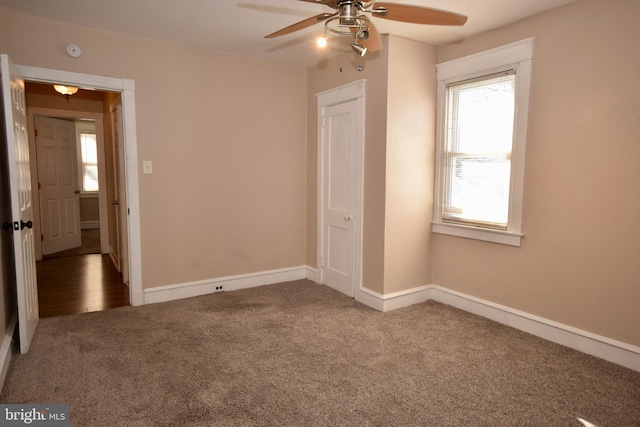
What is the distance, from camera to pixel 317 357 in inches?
110

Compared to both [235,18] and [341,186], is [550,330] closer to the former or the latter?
[341,186]

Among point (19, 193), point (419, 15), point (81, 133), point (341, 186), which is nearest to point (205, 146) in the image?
point (341, 186)

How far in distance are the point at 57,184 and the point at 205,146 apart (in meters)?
3.86

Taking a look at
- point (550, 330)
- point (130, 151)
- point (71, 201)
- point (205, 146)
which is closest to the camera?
point (550, 330)

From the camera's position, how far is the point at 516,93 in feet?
10.4

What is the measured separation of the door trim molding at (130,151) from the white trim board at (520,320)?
2.24 meters

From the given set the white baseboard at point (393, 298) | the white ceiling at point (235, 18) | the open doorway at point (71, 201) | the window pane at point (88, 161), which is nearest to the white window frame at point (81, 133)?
the window pane at point (88, 161)

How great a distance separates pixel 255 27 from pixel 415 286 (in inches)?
113

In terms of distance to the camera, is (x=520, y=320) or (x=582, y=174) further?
(x=520, y=320)

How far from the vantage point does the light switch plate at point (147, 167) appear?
3.75m

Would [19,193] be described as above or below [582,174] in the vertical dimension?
below

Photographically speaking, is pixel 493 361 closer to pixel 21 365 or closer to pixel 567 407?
pixel 567 407

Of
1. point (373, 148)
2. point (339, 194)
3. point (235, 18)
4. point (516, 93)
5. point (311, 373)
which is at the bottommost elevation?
point (311, 373)

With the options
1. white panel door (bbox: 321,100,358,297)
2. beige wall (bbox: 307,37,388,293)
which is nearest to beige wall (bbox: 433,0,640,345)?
beige wall (bbox: 307,37,388,293)
